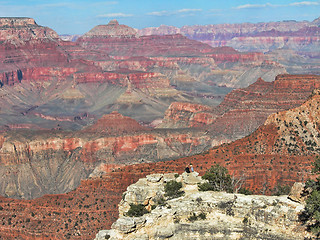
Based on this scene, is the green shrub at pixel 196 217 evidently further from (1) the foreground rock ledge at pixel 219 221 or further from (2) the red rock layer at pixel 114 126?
(2) the red rock layer at pixel 114 126

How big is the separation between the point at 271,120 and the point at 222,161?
11.6 metres

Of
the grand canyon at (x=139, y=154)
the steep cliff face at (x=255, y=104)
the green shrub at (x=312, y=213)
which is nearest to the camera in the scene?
the green shrub at (x=312, y=213)

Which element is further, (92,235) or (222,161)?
(222,161)

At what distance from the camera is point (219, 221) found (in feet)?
132

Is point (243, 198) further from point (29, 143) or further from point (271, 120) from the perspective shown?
point (29, 143)

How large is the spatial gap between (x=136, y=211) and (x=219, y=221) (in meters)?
8.45

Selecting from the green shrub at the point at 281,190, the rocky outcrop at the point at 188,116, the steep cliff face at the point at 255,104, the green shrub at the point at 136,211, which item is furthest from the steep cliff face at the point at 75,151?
the green shrub at the point at 136,211

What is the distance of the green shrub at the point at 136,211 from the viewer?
1754 inches

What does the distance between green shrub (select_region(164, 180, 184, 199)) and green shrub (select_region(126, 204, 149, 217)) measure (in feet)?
8.69

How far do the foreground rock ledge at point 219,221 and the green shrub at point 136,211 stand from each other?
369 centimetres

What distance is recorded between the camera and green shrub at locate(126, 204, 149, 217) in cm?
4456

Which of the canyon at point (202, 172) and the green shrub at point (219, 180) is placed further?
the canyon at point (202, 172)

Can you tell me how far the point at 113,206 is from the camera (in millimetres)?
61750

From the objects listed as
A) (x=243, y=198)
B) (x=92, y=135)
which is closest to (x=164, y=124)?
(x=92, y=135)
